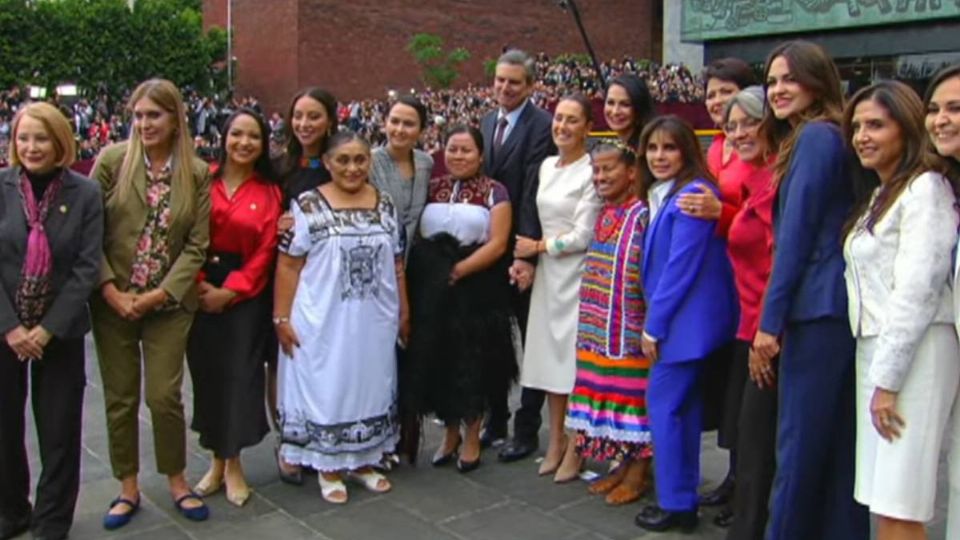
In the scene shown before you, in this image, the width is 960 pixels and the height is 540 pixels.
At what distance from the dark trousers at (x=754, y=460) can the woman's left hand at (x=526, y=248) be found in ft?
4.55

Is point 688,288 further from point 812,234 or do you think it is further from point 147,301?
point 147,301

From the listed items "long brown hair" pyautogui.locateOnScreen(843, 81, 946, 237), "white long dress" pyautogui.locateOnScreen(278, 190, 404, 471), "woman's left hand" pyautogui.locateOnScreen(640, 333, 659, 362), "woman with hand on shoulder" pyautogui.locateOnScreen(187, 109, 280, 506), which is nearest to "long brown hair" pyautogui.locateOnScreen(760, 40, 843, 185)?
"long brown hair" pyautogui.locateOnScreen(843, 81, 946, 237)

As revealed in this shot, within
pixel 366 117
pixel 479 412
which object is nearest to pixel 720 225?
pixel 479 412

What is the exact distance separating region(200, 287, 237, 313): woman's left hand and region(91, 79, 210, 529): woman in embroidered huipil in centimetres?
7

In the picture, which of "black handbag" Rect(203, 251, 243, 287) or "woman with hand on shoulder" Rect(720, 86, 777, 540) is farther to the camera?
"black handbag" Rect(203, 251, 243, 287)

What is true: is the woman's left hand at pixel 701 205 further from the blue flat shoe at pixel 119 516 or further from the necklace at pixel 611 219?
the blue flat shoe at pixel 119 516

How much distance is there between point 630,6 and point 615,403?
42.9 m

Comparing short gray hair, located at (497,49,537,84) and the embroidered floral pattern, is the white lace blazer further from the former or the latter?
the embroidered floral pattern

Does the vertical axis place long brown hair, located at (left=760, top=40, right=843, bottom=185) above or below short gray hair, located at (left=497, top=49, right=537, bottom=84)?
below

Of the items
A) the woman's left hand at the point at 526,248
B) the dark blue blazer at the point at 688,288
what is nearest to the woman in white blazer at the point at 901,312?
the dark blue blazer at the point at 688,288

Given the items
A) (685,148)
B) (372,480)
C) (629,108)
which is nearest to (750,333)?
(685,148)

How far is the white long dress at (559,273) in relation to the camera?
4715mm

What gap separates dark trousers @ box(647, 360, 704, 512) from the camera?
13.7 feet

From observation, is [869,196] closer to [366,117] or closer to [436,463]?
[436,463]
